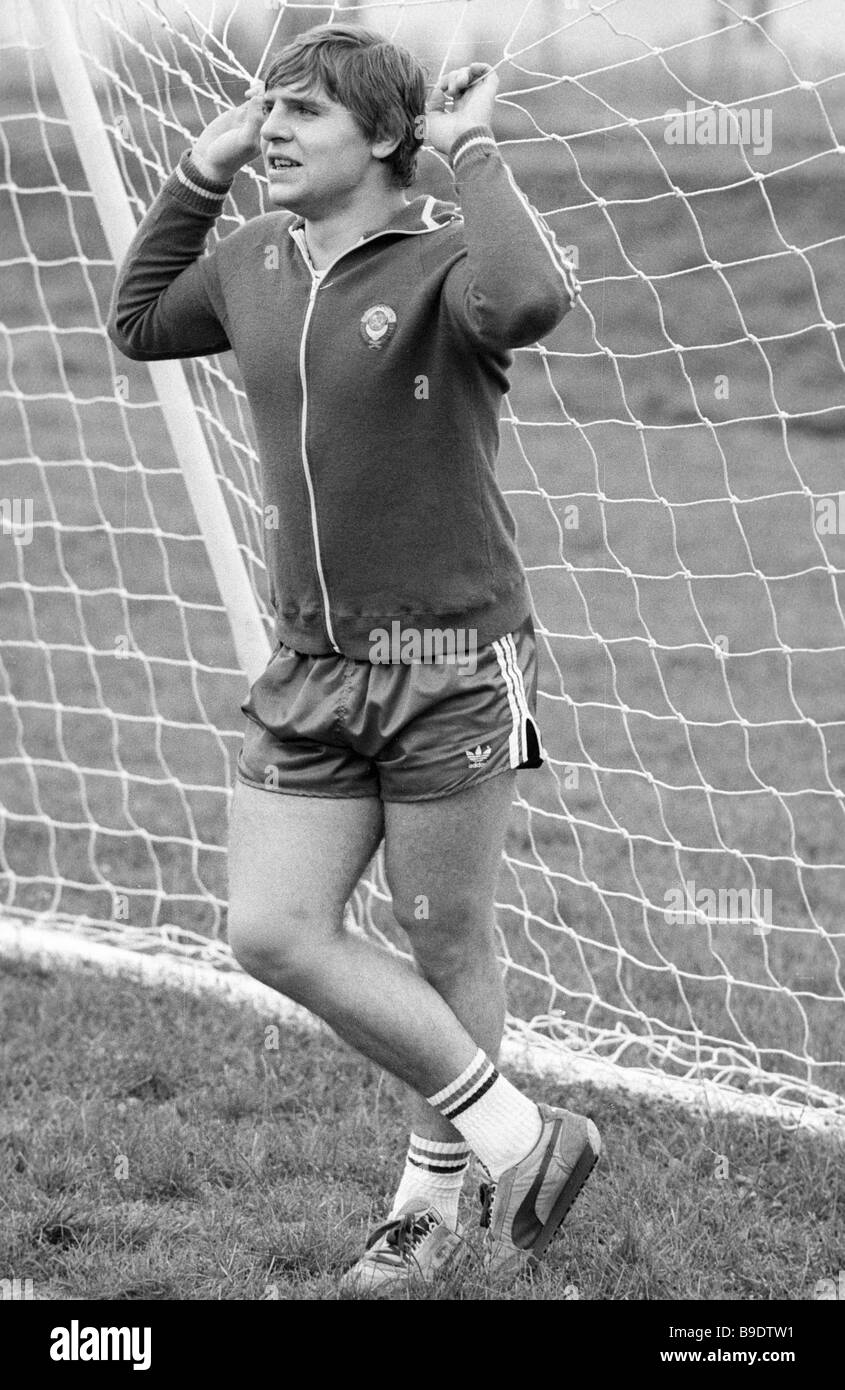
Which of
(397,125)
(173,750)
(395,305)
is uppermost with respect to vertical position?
(397,125)

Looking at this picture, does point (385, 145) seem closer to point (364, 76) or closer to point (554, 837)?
point (364, 76)

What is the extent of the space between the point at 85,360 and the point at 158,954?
8492mm

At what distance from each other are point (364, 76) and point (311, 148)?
0.42 ft

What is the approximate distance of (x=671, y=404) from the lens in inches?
410

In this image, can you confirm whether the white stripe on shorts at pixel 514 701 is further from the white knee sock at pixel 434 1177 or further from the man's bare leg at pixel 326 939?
the white knee sock at pixel 434 1177

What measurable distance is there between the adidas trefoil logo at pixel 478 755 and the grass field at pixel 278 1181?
2.73ft

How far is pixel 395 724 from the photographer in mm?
2555

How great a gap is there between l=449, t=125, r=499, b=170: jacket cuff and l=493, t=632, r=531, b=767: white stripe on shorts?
0.72 metres

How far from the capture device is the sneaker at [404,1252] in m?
2.69

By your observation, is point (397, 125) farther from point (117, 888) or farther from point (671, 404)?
point (671, 404)

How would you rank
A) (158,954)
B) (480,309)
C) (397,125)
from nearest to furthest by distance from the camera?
(480,309) < (397,125) < (158,954)

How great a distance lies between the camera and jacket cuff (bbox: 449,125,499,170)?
241 centimetres

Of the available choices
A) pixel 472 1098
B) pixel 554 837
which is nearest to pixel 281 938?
pixel 472 1098
